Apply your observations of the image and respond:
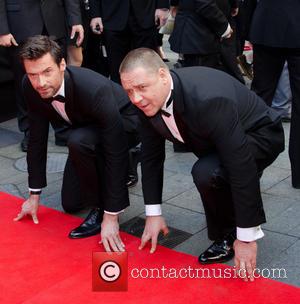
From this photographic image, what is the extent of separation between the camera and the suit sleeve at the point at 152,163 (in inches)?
106

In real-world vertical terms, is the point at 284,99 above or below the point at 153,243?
below

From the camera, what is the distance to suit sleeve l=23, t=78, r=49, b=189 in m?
Answer: 3.06

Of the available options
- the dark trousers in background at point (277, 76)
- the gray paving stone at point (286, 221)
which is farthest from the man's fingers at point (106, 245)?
the dark trousers in background at point (277, 76)

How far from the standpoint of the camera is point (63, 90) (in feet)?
9.32

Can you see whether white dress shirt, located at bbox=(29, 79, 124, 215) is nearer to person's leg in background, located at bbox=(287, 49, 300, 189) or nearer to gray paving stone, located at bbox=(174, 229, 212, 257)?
gray paving stone, located at bbox=(174, 229, 212, 257)

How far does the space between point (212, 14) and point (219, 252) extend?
167cm

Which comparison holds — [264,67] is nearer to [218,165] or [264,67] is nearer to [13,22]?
[218,165]

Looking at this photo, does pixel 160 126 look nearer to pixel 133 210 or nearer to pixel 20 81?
pixel 133 210

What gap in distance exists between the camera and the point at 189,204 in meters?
3.32

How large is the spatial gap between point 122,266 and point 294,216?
1134 millimetres

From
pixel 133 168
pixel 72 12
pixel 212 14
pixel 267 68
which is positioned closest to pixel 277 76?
pixel 267 68

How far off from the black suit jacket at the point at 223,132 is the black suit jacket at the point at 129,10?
68.8 inches

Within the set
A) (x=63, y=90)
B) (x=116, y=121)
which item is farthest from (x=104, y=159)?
(x=63, y=90)

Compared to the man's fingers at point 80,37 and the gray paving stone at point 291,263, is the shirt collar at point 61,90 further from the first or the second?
the man's fingers at point 80,37
